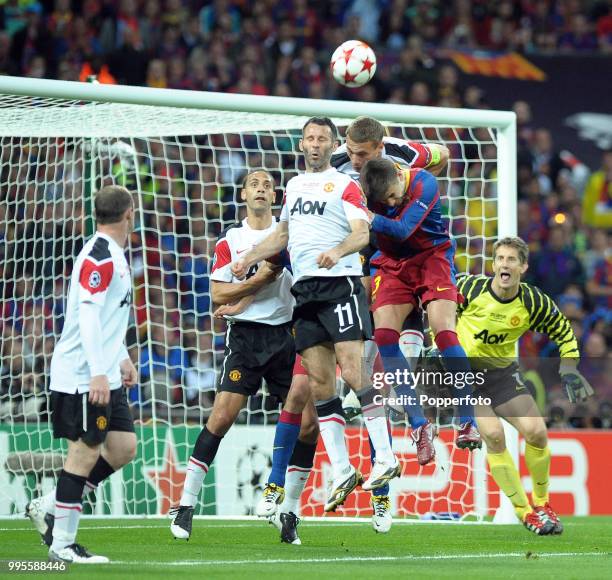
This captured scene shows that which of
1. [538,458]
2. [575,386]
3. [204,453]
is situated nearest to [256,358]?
[204,453]

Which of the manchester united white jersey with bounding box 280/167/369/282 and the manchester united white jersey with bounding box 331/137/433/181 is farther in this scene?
the manchester united white jersey with bounding box 331/137/433/181

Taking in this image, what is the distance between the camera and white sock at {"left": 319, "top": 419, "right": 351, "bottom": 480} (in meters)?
7.82

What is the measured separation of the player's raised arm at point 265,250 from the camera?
7.92 metres

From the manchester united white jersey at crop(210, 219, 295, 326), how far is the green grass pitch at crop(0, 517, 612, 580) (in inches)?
59.6

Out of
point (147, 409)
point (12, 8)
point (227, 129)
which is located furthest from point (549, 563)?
point (12, 8)

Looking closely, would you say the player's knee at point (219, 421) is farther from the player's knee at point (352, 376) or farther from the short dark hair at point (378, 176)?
the short dark hair at point (378, 176)

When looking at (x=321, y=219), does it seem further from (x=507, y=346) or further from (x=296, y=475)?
(x=507, y=346)

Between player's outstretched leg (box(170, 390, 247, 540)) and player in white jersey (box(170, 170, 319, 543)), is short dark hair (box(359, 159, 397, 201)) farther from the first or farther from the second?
player's outstretched leg (box(170, 390, 247, 540))

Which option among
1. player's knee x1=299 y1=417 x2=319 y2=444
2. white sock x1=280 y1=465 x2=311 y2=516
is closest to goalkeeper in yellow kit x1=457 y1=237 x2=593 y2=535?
player's knee x1=299 y1=417 x2=319 y2=444

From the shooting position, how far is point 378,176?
26.7ft

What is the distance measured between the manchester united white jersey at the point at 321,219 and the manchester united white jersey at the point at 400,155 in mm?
844

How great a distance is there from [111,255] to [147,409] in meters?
6.07

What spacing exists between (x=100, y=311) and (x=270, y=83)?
35.8ft

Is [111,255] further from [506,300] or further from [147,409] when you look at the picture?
[147,409]
